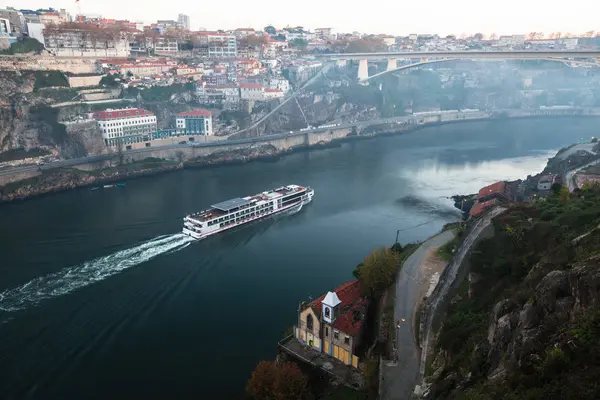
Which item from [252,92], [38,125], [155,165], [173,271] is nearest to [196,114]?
[155,165]

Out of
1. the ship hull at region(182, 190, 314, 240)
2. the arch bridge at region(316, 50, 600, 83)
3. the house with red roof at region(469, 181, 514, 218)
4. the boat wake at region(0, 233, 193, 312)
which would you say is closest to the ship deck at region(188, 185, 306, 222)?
the ship hull at region(182, 190, 314, 240)

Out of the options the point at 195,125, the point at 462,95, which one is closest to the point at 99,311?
the point at 195,125

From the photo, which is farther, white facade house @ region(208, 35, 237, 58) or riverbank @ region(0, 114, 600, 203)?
white facade house @ region(208, 35, 237, 58)

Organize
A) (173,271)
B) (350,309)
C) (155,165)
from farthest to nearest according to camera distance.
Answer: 1. (155,165)
2. (173,271)
3. (350,309)

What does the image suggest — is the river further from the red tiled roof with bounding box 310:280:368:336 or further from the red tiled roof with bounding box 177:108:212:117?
the red tiled roof with bounding box 177:108:212:117

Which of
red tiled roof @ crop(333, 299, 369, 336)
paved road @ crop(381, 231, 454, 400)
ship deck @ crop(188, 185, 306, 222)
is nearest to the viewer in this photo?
paved road @ crop(381, 231, 454, 400)

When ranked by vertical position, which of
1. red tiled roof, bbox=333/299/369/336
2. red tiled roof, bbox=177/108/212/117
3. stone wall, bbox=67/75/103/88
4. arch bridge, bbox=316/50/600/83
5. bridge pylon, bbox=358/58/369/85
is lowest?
red tiled roof, bbox=333/299/369/336

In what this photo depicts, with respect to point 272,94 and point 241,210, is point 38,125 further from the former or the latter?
point 272,94
